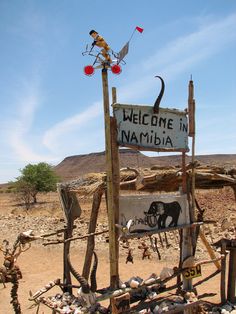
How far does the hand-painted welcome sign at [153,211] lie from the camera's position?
16.5 feet

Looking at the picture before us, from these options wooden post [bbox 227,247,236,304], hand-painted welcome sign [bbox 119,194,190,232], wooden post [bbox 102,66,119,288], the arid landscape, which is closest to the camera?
wooden post [bbox 102,66,119,288]

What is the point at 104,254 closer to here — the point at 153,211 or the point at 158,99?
the point at 153,211

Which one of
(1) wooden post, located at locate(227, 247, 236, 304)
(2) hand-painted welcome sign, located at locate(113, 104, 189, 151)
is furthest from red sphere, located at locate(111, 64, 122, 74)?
(1) wooden post, located at locate(227, 247, 236, 304)

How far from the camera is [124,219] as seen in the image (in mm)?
4977

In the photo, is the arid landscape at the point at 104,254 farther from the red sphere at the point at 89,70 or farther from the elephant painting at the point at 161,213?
the red sphere at the point at 89,70

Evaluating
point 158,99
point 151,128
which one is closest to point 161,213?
point 151,128

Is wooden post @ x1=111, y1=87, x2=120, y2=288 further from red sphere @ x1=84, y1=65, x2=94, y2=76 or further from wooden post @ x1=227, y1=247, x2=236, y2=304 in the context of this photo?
wooden post @ x1=227, y1=247, x2=236, y2=304

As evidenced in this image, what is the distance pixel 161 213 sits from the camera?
5355 mm

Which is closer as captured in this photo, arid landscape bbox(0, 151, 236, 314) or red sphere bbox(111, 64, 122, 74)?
red sphere bbox(111, 64, 122, 74)

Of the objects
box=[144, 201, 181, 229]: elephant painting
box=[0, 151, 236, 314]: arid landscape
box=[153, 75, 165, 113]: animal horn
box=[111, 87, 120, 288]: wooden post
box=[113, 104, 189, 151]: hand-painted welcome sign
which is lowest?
box=[0, 151, 236, 314]: arid landscape

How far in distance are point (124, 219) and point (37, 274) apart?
288 inches

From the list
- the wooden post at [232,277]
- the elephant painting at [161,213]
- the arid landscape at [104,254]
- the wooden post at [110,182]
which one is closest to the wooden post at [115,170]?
the wooden post at [110,182]

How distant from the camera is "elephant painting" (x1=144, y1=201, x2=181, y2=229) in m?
5.25

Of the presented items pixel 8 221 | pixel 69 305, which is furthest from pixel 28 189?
pixel 69 305
